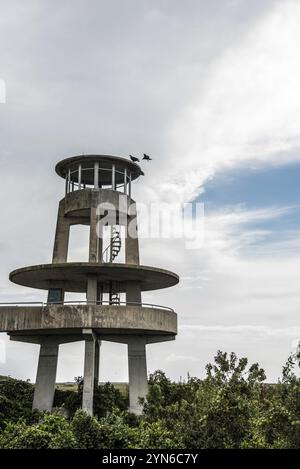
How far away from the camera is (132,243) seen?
1492 inches

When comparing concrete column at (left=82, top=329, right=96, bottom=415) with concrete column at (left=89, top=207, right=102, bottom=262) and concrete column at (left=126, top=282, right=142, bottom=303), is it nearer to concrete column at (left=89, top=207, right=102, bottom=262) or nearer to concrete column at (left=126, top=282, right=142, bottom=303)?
concrete column at (left=126, top=282, right=142, bottom=303)

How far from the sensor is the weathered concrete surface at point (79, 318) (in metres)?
31.7

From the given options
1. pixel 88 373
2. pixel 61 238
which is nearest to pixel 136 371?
pixel 88 373

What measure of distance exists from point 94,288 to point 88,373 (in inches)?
215

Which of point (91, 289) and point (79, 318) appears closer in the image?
point (79, 318)

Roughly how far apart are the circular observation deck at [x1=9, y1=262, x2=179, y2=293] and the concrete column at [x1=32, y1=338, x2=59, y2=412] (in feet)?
14.3

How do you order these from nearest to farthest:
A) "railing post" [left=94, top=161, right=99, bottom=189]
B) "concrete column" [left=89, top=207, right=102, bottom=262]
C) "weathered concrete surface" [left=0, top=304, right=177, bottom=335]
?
"weathered concrete surface" [left=0, top=304, right=177, bottom=335] → "concrete column" [left=89, top=207, right=102, bottom=262] → "railing post" [left=94, top=161, right=99, bottom=189]

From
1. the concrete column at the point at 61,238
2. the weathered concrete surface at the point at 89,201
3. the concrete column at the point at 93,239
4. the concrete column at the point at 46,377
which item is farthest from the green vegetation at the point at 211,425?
the weathered concrete surface at the point at 89,201

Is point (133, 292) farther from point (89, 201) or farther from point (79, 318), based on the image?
point (89, 201)

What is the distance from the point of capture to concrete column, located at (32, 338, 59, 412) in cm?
3422

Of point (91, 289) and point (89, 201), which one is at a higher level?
point (89, 201)

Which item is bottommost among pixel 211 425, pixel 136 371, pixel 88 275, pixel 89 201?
pixel 211 425

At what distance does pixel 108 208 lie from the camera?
37062 mm

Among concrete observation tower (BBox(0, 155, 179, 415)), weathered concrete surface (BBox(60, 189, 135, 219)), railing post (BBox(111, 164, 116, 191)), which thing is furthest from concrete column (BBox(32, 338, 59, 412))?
railing post (BBox(111, 164, 116, 191))
